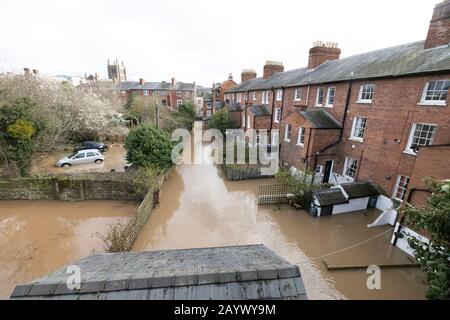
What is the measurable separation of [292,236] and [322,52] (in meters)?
17.7


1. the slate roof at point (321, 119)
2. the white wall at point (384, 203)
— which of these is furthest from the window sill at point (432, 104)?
the white wall at point (384, 203)

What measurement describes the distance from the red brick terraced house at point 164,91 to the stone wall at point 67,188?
39951 millimetres

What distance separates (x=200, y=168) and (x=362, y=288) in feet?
49.1

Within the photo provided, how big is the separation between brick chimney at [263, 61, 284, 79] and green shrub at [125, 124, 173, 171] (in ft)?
62.9

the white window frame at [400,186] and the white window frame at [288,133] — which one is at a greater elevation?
the white window frame at [288,133]

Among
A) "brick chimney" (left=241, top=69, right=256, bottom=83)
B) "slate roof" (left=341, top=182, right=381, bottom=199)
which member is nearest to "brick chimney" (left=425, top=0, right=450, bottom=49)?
"slate roof" (left=341, top=182, right=381, bottom=199)

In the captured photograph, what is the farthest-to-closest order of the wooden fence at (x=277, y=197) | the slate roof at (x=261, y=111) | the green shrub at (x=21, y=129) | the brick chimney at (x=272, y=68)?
the brick chimney at (x=272, y=68)
the slate roof at (x=261, y=111)
the wooden fence at (x=277, y=197)
the green shrub at (x=21, y=129)

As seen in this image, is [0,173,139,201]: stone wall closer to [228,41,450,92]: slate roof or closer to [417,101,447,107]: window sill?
[228,41,450,92]: slate roof

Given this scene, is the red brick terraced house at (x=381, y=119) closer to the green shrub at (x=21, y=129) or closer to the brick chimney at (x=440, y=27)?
the brick chimney at (x=440, y=27)

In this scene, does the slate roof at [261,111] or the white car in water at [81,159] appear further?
the slate roof at [261,111]

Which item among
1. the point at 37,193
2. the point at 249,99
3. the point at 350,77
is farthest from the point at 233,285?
the point at 249,99

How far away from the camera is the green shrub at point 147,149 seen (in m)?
14.8

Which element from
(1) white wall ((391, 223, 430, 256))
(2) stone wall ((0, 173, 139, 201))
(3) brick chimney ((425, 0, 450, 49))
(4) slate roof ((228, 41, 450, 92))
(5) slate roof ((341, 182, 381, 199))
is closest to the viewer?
(1) white wall ((391, 223, 430, 256))

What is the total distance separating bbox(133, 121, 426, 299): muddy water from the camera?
7480mm
